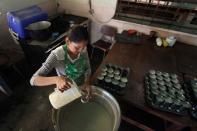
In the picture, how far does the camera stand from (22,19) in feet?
6.68

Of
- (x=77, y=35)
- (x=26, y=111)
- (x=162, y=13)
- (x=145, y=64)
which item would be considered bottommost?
(x=26, y=111)

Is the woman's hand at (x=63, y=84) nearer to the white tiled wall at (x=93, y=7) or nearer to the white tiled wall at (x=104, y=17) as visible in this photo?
the white tiled wall at (x=104, y=17)

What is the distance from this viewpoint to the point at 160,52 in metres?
1.85

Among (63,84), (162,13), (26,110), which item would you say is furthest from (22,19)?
(162,13)

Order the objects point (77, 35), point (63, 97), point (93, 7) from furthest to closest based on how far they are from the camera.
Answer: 1. point (93, 7)
2. point (77, 35)
3. point (63, 97)

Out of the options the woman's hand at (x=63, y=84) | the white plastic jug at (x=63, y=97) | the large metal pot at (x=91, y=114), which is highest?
the woman's hand at (x=63, y=84)

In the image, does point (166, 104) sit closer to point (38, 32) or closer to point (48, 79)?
point (48, 79)

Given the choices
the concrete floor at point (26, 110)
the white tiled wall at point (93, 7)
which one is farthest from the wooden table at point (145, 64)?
the concrete floor at point (26, 110)

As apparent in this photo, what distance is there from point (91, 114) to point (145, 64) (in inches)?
34.5

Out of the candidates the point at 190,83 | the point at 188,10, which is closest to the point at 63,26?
the point at 188,10

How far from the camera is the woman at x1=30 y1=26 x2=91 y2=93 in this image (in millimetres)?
966

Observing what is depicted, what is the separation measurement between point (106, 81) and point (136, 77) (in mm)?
391

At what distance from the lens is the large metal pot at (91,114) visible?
919mm

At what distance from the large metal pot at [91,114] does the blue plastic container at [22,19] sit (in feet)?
5.18
